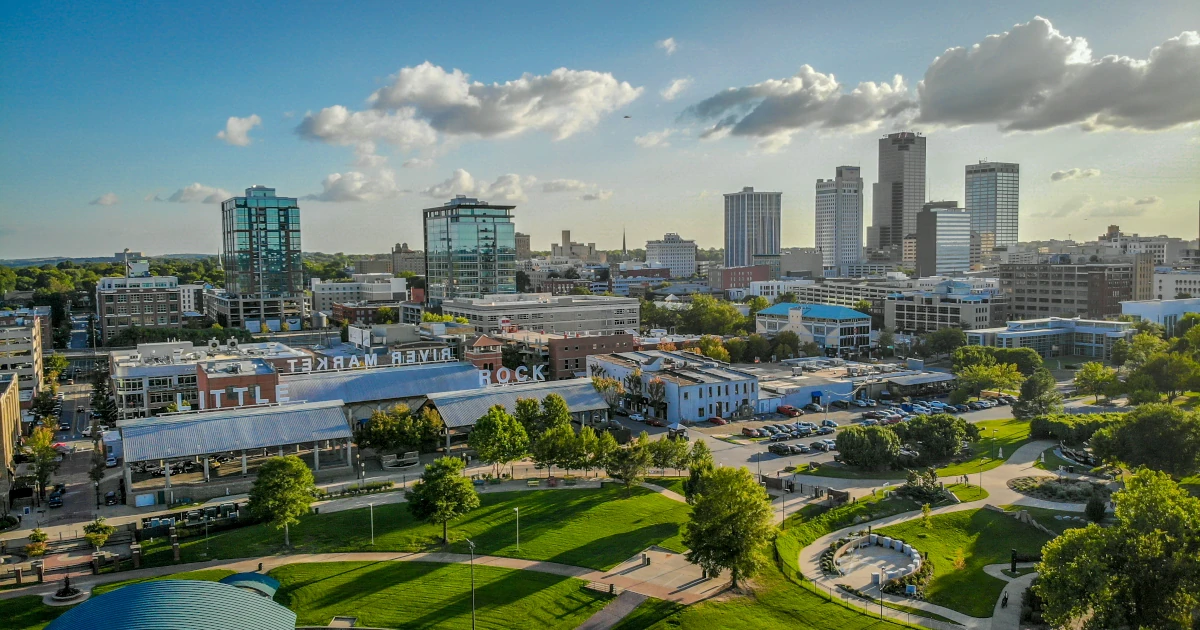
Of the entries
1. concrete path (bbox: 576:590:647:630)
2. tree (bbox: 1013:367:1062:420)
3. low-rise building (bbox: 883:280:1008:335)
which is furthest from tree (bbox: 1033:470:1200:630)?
low-rise building (bbox: 883:280:1008:335)

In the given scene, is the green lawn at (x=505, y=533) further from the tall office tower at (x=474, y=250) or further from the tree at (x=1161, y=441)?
the tall office tower at (x=474, y=250)

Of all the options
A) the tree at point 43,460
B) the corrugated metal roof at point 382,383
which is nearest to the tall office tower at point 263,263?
the corrugated metal roof at point 382,383

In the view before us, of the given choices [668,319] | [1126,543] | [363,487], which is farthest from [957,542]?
[668,319]

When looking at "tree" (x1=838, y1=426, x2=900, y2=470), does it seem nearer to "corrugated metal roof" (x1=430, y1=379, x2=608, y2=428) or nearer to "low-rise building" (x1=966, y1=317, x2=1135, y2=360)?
"corrugated metal roof" (x1=430, y1=379, x2=608, y2=428)

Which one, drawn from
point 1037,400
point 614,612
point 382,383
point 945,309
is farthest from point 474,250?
point 614,612

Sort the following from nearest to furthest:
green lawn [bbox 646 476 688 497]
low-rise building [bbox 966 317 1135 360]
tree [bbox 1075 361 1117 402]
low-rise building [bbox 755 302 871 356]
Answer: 1. green lawn [bbox 646 476 688 497]
2. tree [bbox 1075 361 1117 402]
3. low-rise building [bbox 966 317 1135 360]
4. low-rise building [bbox 755 302 871 356]

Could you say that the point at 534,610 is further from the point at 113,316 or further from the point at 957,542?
the point at 113,316
